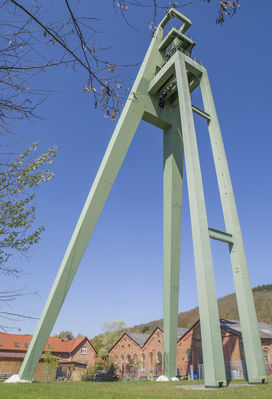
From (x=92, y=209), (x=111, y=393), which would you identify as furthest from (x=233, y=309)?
(x=111, y=393)

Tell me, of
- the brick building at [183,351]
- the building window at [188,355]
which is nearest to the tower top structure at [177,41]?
the brick building at [183,351]

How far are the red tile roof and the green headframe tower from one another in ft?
98.7

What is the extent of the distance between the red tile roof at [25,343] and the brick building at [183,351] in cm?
586

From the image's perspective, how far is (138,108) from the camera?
39.2ft

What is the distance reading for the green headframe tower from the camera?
7605 mm

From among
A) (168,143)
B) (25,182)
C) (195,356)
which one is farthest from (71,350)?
(25,182)

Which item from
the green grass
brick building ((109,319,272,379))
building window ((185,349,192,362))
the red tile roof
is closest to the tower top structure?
the green grass

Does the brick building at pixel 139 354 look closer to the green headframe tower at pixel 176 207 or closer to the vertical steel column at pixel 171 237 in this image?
the vertical steel column at pixel 171 237

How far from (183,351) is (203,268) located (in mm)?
23525

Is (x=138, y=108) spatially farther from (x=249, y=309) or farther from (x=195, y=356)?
(x=195, y=356)

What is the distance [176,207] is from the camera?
1249 cm

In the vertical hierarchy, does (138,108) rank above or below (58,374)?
above

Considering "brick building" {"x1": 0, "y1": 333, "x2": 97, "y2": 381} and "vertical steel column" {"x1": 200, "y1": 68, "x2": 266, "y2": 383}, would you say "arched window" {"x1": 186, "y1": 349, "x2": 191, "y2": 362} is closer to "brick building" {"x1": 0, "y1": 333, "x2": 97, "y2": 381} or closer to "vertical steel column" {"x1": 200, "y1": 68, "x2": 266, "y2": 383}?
"brick building" {"x1": 0, "y1": 333, "x2": 97, "y2": 381}

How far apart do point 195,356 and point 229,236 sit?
21007mm
